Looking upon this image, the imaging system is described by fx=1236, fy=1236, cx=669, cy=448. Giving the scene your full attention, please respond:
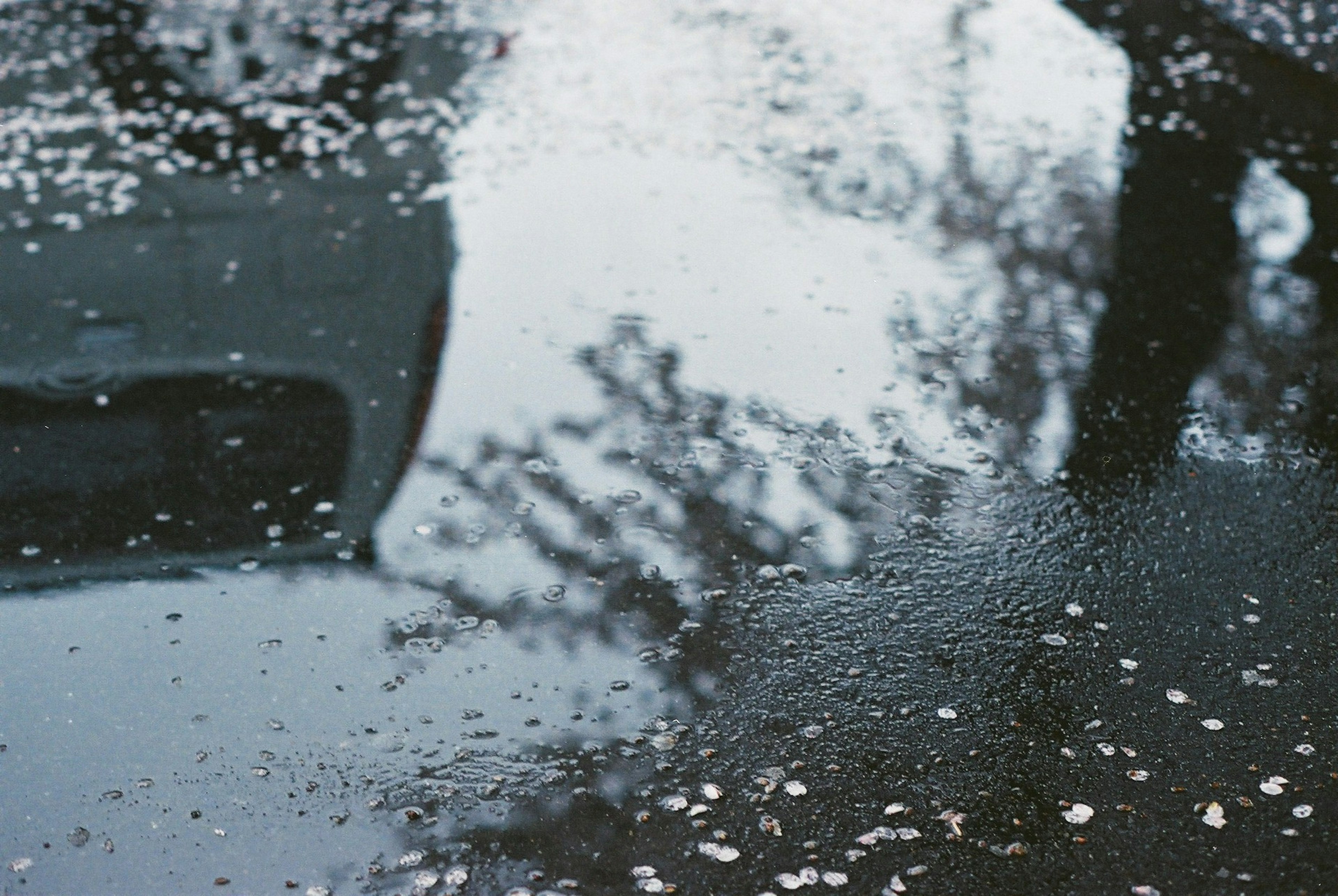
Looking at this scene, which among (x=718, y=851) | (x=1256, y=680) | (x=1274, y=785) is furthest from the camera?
(x=1256, y=680)

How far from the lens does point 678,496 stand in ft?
18.6

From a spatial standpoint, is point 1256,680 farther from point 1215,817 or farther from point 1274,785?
point 1215,817

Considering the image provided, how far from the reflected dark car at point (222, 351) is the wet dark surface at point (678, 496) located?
3cm

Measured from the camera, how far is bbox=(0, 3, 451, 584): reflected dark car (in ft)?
18.5

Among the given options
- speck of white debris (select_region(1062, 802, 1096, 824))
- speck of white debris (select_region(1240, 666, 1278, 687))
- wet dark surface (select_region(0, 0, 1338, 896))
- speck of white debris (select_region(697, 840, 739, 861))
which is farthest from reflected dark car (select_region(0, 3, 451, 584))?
speck of white debris (select_region(1240, 666, 1278, 687))

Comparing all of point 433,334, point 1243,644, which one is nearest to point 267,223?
point 433,334

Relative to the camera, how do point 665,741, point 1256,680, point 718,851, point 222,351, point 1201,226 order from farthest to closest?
point 1201,226 → point 222,351 → point 1256,680 → point 665,741 → point 718,851

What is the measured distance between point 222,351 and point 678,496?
3.04 meters

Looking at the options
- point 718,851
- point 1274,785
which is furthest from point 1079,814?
point 718,851

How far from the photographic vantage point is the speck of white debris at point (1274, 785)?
396 cm

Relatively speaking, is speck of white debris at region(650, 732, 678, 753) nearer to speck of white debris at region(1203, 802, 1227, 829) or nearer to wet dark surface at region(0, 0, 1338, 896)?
wet dark surface at region(0, 0, 1338, 896)

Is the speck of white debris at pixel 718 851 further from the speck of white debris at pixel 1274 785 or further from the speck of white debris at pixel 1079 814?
the speck of white debris at pixel 1274 785

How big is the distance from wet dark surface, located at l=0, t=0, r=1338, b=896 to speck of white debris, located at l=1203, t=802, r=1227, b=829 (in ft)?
0.05

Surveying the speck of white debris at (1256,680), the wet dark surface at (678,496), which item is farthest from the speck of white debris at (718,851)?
the speck of white debris at (1256,680)
